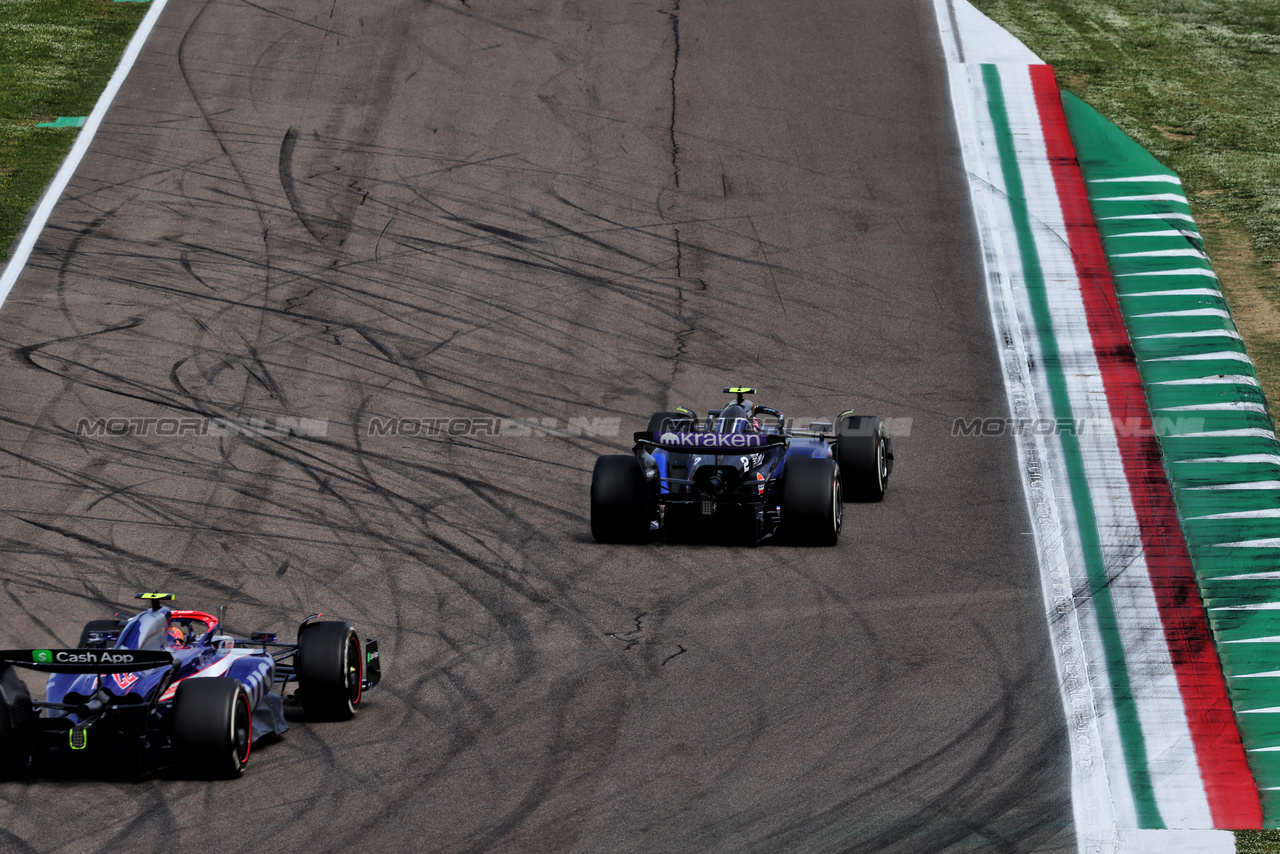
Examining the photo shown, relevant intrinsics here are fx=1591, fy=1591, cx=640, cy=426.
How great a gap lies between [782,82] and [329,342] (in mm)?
9734

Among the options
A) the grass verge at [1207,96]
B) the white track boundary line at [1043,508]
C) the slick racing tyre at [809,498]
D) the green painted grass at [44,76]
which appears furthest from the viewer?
the green painted grass at [44,76]

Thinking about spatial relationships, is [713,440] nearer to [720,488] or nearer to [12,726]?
[720,488]

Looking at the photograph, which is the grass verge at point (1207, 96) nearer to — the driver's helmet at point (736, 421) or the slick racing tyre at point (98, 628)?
the driver's helmet at point (736, 421)

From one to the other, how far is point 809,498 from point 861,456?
142cm

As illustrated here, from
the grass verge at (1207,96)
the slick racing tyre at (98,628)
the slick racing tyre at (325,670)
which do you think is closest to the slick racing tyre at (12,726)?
the slick racing tyre at (98,628)

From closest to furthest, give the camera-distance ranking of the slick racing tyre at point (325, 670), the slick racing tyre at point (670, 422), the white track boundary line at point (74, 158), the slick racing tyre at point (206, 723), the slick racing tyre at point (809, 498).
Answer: the slick racing tyre at point (206, 723) → the slick racing tyre at point (325, 670) → the slick racing tyre at point (809, 498) → the slick racing tyre at point (670, 422) → the white track boundary line at point (74, 158)

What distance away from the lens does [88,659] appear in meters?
10.2

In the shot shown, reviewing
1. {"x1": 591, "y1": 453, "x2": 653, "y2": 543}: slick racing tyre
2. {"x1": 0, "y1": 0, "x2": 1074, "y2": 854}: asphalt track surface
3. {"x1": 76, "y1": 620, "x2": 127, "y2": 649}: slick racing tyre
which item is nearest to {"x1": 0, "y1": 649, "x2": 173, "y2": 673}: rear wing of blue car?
{"x1": 0, "y1": 0, "x2": 1074, "y2": 854}: asphalt track surface

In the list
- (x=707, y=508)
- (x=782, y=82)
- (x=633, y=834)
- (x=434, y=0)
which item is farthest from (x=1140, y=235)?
(x=633, y=834)

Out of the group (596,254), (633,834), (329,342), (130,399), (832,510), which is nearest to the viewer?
(633,834)

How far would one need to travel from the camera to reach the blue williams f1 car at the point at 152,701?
9.98 meters

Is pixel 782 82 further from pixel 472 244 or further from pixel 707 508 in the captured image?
pixel 707 508

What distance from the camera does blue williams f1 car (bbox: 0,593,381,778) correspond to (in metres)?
9.98

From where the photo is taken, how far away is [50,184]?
23016 mm
